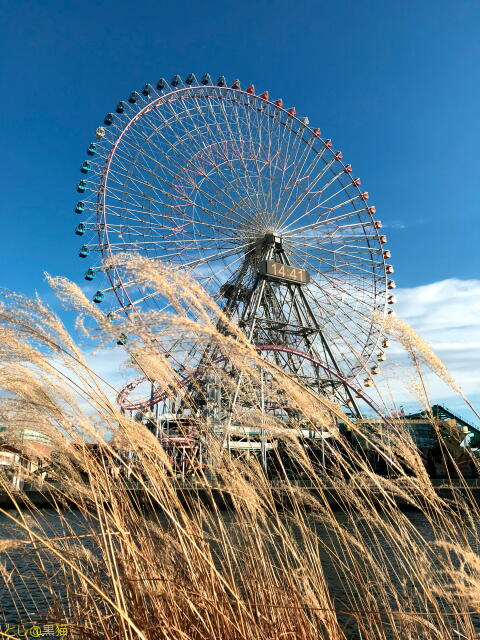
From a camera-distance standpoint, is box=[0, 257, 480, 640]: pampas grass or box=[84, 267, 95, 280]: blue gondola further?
box=[84, 267, 95, 280]: blue gondola

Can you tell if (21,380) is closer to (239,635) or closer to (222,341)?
(222,341)

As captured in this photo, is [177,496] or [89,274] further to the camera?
[89,274]

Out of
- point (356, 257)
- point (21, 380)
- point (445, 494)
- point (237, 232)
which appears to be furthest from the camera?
point (356, 257)

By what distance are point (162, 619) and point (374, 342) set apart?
29140 mm

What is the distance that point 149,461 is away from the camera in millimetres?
2396

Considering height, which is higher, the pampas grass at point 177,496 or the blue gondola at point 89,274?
the blue gondola at point 89,274

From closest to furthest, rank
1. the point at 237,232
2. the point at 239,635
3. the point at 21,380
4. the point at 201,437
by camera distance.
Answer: the point at 239,635 < the point at 21,380 < the point at 201,437 < the point at 237,232

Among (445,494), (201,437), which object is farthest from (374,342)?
(201,437)

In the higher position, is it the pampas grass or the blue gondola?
the blue gondola

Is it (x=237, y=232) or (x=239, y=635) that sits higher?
(x=237, y=232)

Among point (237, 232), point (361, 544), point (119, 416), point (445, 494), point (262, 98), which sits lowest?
point (445, 494)

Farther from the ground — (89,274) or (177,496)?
(89,274)

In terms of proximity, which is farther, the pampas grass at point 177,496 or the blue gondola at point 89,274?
the blue gondola at point 89,274

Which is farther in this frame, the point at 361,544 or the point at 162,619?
the point at 361,544
